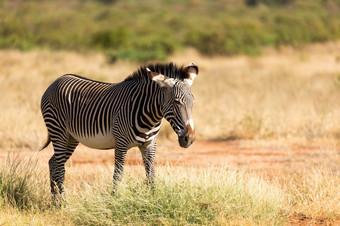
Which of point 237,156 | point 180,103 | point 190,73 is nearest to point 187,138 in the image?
point 180,103

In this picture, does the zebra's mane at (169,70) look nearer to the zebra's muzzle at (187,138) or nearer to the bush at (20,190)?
the zebra's muzzle at (187,138)

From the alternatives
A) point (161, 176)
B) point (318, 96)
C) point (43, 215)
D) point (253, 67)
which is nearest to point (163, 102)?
point (161, 176)

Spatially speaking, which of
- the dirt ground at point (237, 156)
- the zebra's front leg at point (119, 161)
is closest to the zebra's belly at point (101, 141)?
the zebra's front leg at point (119, 161)

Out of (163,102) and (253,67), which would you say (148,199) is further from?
(253,67)

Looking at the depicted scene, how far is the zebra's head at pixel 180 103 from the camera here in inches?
218

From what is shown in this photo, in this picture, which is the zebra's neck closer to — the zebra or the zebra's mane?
the zebra

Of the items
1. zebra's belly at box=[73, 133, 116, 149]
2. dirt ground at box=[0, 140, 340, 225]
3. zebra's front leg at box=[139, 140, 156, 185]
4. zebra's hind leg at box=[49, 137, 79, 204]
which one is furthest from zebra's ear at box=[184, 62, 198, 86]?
dirt ground at box=[0, 140, 340, 225]

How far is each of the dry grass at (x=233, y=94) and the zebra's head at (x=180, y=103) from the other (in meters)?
5.37

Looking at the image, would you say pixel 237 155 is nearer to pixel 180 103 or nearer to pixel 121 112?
pixel 121 112

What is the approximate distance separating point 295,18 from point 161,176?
146 ft

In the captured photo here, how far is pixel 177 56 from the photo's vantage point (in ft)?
91.7

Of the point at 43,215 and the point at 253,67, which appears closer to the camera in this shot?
the point at 43,215

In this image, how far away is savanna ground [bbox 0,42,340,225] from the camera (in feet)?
19.7

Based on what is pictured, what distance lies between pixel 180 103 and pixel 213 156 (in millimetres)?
4896
